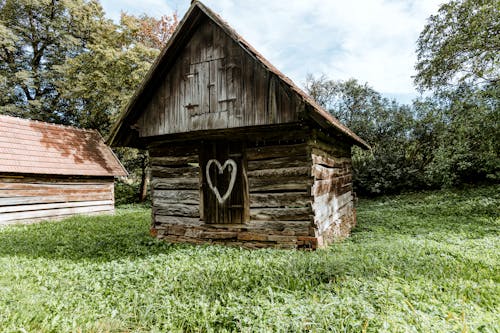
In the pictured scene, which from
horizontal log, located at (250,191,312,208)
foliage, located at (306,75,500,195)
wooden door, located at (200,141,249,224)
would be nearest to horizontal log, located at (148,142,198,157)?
wooden door, located at (200,141,249,224)

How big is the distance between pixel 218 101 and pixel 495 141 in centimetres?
1012

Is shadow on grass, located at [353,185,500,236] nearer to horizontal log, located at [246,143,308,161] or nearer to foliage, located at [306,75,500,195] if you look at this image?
foliage, located at [306,75,500,195]

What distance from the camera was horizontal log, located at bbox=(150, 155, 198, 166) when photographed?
7.98 meters

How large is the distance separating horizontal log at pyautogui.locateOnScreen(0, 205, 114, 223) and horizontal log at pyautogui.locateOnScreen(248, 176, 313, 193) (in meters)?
11.3

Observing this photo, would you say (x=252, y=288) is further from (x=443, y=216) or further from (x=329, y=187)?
(x=443, y=216)

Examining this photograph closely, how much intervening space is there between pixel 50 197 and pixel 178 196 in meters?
9.20

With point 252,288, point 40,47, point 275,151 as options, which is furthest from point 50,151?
point 40,47

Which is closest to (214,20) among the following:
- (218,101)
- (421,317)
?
(218,101)

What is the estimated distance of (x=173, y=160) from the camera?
828 cm

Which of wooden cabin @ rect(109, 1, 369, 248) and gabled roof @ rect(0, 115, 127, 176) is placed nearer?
wooden cabin @ rect(109, 1, 369, 248)

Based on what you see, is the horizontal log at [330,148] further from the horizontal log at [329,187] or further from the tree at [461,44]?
the tree at [461,44]

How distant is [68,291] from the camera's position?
445 cm

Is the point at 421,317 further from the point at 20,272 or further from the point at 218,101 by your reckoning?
the point at 20,272

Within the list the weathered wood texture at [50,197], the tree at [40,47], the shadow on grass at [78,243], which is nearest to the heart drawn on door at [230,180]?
the shadow on grass at [78,243]
